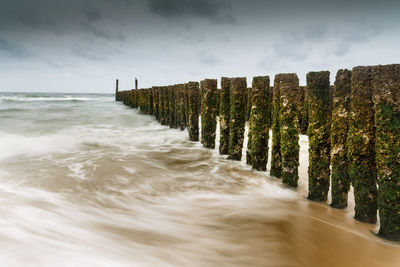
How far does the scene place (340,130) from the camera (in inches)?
109

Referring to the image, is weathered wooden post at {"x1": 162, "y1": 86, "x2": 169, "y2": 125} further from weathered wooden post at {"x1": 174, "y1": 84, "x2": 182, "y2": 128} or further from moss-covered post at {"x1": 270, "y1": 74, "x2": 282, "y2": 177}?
moss-covered post at {"x1": 270, "y1": 74, "x2": 282, "y2": 177}

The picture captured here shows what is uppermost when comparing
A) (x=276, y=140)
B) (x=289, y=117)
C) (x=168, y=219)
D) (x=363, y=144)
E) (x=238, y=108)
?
(x=238, y=108)

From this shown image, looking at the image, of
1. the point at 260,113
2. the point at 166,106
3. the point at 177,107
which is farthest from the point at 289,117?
the point at 166,106

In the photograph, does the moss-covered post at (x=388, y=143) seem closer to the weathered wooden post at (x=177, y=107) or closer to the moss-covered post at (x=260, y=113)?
the moss-covered post at (x=260, y=113)

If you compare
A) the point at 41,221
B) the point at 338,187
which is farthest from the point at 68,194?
the point at 338,187

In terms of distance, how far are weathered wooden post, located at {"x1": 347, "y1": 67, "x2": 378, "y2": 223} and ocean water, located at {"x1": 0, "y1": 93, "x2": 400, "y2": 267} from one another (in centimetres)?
26

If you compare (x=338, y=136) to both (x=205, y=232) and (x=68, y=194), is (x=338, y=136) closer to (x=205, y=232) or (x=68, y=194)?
(x=205, y=232)

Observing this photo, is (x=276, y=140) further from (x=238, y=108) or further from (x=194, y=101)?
(x=194, y=101)

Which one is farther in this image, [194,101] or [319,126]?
[194,101]

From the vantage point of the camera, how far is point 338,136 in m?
2.79

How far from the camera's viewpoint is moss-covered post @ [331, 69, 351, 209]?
2.76 metres

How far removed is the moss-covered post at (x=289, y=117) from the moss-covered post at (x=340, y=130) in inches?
22.8

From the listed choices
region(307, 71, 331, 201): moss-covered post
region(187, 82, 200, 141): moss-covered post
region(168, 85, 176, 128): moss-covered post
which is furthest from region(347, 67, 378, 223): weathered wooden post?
region(168, 85, 176, 128): moss-covered post

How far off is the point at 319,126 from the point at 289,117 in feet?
1.50
